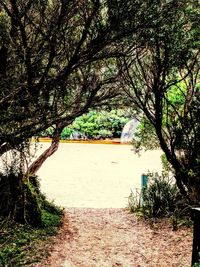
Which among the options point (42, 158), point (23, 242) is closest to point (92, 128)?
point (42, 158)

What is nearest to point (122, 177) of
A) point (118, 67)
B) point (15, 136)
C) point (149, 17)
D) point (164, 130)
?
point (164, 130)

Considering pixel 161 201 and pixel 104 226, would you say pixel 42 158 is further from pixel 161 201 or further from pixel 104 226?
pixel 161 201

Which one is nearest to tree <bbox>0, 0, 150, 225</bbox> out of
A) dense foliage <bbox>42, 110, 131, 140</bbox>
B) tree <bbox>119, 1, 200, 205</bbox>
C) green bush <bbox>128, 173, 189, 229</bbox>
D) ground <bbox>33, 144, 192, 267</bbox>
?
tree <bbox>119, 1, 200, 205</bbox>

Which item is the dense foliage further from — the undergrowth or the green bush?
the undergrowth

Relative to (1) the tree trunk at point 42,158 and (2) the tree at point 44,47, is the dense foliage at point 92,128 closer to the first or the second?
(1) the tree trunk at point 42,158

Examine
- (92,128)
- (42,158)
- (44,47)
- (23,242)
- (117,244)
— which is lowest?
(117,244)

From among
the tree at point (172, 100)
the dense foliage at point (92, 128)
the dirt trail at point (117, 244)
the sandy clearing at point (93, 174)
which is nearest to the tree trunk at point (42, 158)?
the dirt trail at point (117, 244)

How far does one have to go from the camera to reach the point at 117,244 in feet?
23.9

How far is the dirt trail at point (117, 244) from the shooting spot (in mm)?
6336

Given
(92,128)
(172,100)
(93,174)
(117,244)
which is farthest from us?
(92,128)

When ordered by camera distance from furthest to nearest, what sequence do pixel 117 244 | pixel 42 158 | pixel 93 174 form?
pixel 93 174 → pixel 42 158 → pixel 117 244

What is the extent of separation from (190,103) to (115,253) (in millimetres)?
3099

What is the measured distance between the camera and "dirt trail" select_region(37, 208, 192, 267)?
634 cm

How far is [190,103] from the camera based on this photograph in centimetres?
786
